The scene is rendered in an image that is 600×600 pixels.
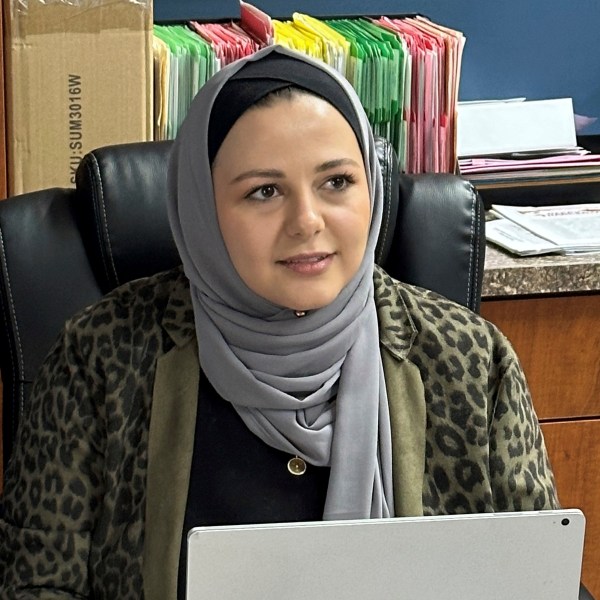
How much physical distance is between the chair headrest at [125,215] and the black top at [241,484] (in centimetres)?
28

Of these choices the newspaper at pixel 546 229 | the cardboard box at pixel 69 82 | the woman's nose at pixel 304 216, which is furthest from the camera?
the newspaper at pixel 546 229

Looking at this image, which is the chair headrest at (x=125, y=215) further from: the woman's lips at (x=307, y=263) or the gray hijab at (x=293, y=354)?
the woman's lips at (x=307, y=263)

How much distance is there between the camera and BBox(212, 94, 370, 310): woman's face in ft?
4.80

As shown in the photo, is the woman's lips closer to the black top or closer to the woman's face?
the woman's face

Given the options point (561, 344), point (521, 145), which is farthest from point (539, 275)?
point (521, 145)

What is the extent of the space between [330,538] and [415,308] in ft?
1.99

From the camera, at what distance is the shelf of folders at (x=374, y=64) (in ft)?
7.50

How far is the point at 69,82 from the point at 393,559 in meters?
1.33

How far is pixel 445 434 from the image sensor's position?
158 centimetres

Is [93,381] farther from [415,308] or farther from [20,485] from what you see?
[415,308]

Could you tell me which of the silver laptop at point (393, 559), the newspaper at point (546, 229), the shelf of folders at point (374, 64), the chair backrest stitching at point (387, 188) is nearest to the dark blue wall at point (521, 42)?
the shelf of folders at point (374, 64)

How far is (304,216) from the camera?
1445 mm

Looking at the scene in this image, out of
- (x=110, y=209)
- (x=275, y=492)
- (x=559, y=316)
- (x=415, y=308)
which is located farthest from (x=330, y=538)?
(x=559, y=316)

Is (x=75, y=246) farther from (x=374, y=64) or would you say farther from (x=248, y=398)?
(x=374, y=64)
